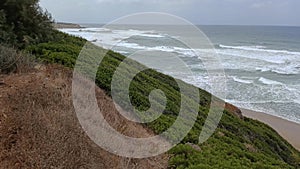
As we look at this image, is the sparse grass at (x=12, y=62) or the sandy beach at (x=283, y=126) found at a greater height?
the sparse grass at (x=12, y=62)

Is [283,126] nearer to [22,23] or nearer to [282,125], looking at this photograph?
[282,125]

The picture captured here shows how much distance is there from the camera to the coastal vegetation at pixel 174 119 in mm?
6281

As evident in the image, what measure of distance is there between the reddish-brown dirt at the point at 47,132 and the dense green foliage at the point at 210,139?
0.65 m

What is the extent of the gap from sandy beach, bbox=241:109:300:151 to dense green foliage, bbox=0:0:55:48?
11777 millimetres

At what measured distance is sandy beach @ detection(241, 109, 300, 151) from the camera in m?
15.9

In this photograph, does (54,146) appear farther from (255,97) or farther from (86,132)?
(255,97)

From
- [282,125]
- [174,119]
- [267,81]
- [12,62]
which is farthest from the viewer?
[267,81]

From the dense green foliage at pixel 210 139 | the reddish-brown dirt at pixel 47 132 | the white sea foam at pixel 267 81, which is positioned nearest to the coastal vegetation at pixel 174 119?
the dense green foliage at pixel 210 139

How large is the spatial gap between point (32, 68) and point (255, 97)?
17.2 m

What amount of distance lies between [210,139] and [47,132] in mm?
4476

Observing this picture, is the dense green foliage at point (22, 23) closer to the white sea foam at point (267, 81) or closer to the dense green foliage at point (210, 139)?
the dense green foliage at point (210, 139)

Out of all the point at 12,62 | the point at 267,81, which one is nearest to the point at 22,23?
the point at 12,62

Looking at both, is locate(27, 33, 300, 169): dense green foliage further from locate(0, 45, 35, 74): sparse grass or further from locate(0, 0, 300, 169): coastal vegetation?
locate(0, 45, 35, 74): sparse grass

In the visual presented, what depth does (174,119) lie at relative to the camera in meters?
8.04
